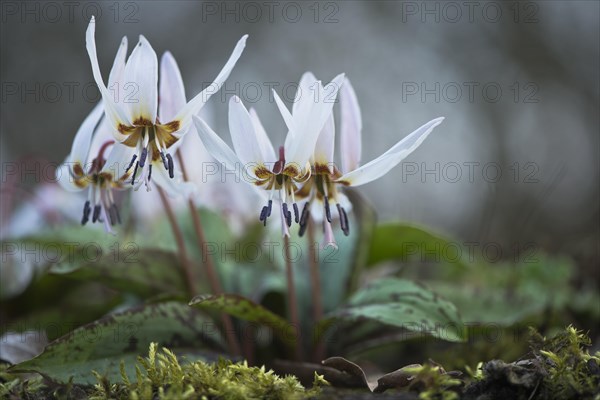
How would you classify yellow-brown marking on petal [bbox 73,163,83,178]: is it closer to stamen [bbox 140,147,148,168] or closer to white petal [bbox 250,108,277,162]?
stamen [bbox 140,147,148,168]

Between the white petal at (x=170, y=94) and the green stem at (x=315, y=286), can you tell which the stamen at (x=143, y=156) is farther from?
the green stem at (x=315, y=286)

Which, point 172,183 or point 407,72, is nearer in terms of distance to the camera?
point 172,183

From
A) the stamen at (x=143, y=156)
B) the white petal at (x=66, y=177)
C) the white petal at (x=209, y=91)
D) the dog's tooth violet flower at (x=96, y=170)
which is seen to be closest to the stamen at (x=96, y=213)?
the dog's tooth violet flower at (x=96, y=170)

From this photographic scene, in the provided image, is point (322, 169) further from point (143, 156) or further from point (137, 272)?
point (137, 272)

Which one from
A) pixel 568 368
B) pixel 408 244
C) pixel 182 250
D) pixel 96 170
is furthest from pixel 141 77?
pixel 408 244

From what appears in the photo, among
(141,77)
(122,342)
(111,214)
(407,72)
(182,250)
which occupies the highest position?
(407,72)

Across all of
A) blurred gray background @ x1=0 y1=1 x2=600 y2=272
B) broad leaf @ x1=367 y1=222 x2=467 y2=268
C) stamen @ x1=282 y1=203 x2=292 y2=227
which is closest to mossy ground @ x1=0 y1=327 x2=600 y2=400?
stamen @ x1=282 y1=203 x2=292 y2=227
